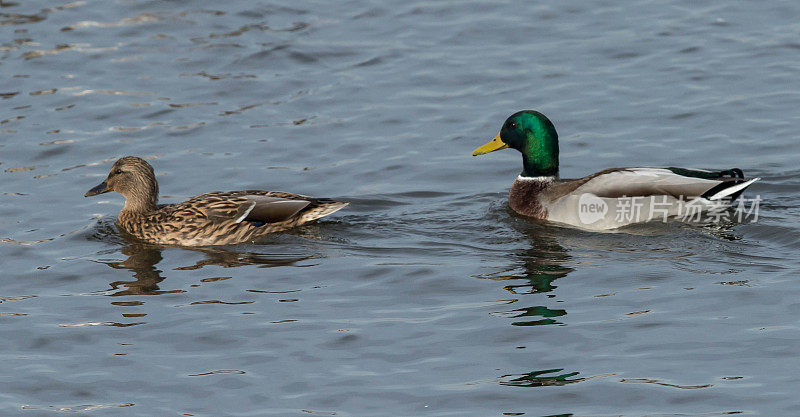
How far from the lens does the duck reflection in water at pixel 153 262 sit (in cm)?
992

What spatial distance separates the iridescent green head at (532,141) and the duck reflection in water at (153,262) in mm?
2605

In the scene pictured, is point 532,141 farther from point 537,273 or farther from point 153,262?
point 153,262

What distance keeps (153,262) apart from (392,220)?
7.18 ft

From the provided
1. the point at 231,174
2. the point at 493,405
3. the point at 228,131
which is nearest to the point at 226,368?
the point at 493,405

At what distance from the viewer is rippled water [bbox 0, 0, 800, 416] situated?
773cm

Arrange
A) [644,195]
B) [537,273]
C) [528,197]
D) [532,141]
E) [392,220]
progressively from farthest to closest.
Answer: [532,141] → [528,197] → [392,220] → [644,195] → [537,273]

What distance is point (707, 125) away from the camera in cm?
1359

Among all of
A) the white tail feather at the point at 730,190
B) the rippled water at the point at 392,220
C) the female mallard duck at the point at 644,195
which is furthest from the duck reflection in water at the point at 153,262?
the white tail feather at the point at 730,190

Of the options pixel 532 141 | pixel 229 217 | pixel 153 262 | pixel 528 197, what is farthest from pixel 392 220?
pixel 153 262

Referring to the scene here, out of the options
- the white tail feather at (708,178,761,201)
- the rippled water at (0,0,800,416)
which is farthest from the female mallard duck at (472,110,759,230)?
the rippled water at (0,0,800,416)

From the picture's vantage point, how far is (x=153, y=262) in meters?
10.7

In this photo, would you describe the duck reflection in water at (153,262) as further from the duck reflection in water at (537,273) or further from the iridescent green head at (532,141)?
the iridescent green head at (532,141)

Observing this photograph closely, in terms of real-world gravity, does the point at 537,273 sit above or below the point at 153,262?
below

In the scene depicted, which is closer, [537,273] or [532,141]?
[537,273]
